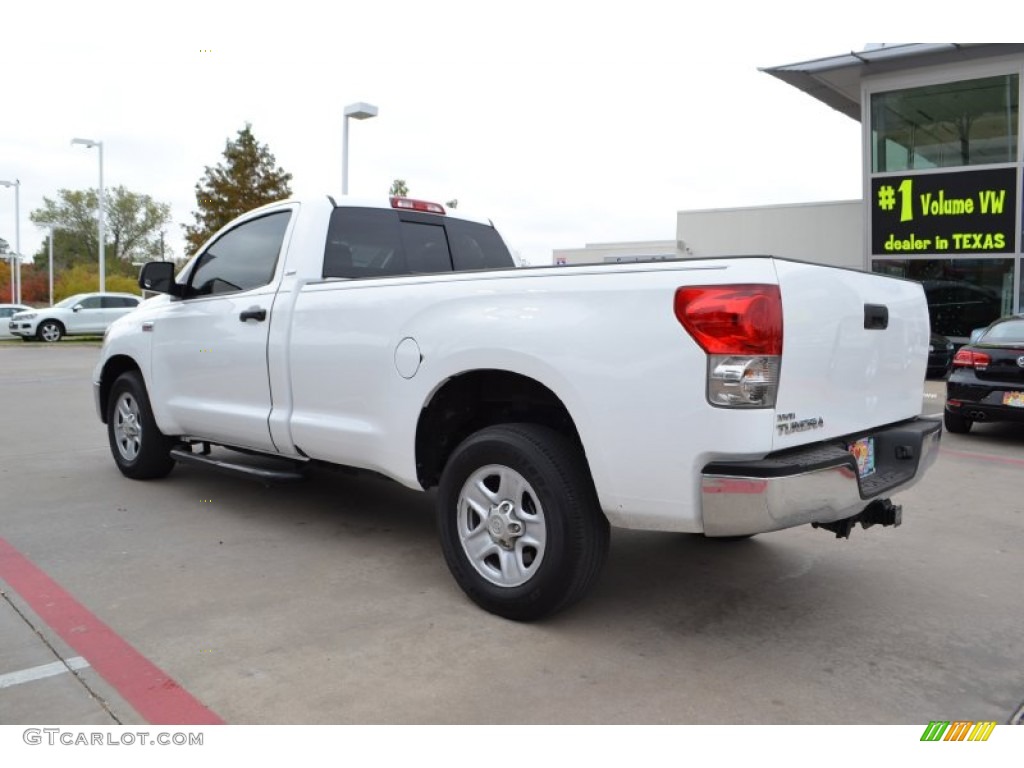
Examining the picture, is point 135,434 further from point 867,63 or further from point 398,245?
point 867,63

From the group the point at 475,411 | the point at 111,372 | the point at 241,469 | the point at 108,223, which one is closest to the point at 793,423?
the point at 475,411

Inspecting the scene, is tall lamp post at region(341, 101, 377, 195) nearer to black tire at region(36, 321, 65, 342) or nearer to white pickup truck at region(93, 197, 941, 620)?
white pickup truck at region(93, 197, 941, 620)

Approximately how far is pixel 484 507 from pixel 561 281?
103cm

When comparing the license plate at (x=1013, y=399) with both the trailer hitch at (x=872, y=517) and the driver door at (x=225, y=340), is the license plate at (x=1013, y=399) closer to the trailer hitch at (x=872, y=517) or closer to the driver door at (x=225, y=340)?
the trailer hitch at (x=872, y=517)

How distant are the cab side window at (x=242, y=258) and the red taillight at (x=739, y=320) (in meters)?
2.89

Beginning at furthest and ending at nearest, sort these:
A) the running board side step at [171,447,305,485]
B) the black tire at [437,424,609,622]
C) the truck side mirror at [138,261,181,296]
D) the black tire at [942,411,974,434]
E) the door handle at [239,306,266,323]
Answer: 1. the black tire at [942,411,974,434]
2. the truck side mirror at [138,261,181,296]
3. the door handle at [239,306,266,323]
4. the running board side step at [171,447,305,485]
5. the black tire at [437,424,609,622]

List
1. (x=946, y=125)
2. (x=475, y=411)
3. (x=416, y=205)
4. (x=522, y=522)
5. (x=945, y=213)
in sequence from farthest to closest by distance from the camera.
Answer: (x=946, y=125), (x=945, y=213), (x=416, y=205), (x=475, y=411), (x=522, y=522)

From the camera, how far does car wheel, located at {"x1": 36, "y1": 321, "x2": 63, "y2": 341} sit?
27.3 meters

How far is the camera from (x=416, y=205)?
17.4ft

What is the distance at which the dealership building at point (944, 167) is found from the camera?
59.8 feet

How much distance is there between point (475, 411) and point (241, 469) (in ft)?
5.59

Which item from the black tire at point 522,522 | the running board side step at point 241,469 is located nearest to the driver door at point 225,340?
the running board side step at point 241,469

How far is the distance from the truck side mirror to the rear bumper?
4.09m

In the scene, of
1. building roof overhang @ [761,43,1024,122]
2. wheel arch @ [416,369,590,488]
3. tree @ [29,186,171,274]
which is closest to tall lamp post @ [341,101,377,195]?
building roof overhang @ [761,43,1024,122]
